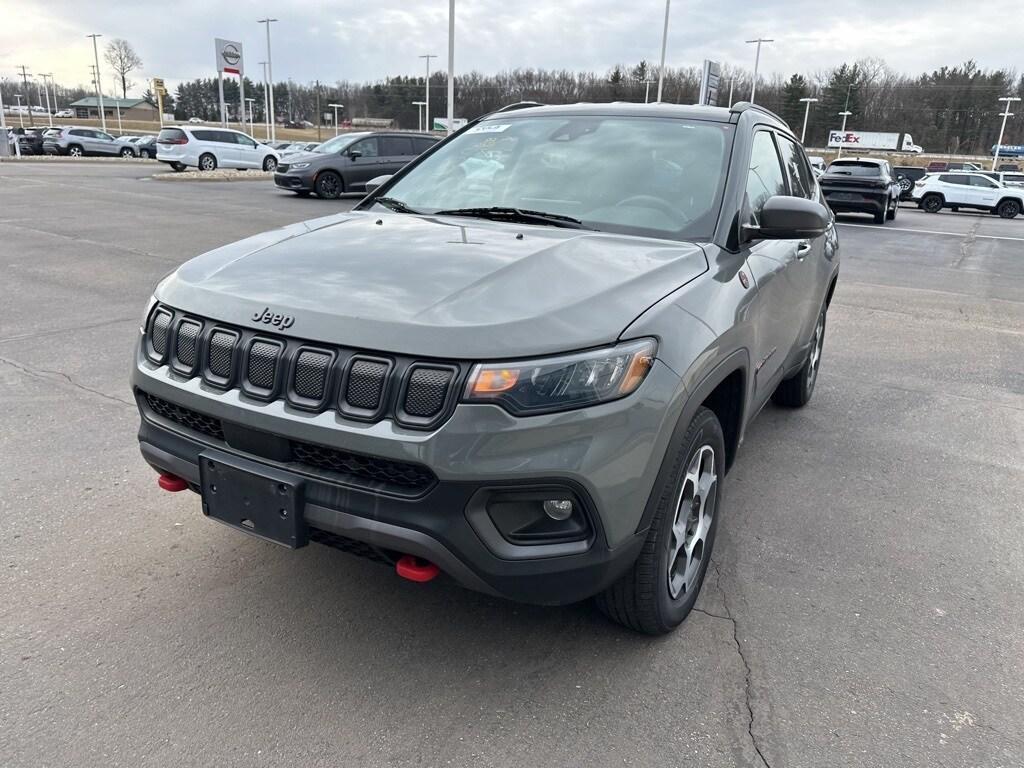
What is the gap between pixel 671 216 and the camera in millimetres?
3125

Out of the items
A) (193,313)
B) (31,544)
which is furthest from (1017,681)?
(31,544)

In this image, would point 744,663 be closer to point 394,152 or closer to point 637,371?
point 637,371

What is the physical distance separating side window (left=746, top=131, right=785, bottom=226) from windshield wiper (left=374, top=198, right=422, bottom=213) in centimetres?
150

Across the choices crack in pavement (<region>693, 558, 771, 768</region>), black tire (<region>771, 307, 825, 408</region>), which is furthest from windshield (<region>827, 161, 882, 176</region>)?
crack in pavement (<region>693, 558, 771, 768</region>)

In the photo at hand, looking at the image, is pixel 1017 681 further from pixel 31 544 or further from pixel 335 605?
pixel 31 544

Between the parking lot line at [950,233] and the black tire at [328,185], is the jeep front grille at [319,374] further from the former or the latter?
the parking lot line at [950,233]

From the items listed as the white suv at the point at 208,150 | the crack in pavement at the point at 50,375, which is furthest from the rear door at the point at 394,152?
the crack in pavement at the point at 50,375

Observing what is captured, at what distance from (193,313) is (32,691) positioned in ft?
4.11

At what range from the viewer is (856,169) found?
20.6 m

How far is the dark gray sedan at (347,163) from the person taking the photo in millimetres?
18594

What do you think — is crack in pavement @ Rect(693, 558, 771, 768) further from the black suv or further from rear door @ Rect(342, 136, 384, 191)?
the black suv

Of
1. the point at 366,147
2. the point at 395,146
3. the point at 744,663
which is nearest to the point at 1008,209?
the point at 395,146

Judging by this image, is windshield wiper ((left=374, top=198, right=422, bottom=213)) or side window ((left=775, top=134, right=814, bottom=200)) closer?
windshield wiper ((left=374, top=198, right=422, bottom=213))

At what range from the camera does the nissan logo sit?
41375 millimetres
